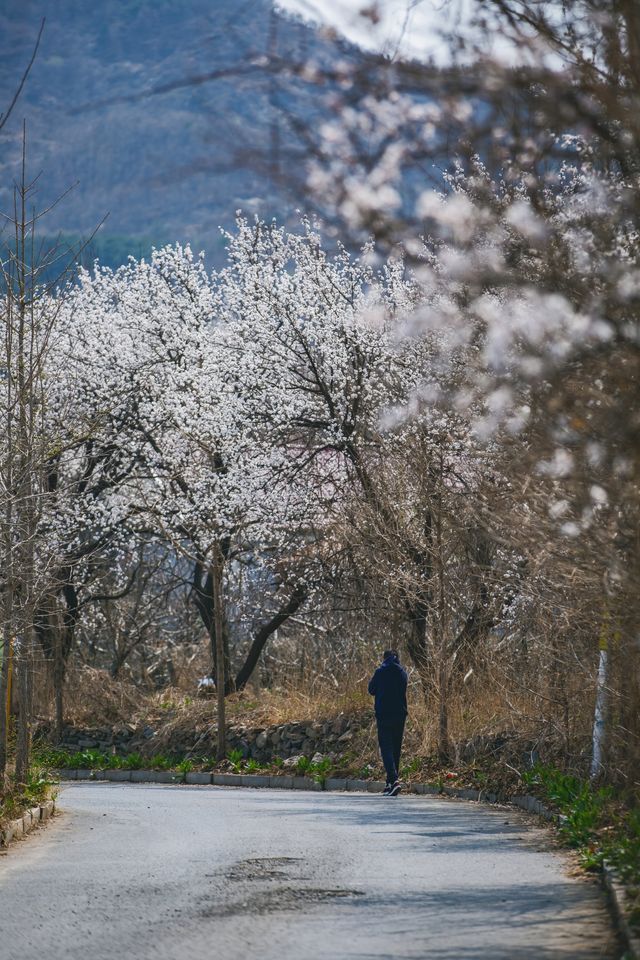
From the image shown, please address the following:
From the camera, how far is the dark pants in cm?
1805

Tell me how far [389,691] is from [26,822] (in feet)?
20.5

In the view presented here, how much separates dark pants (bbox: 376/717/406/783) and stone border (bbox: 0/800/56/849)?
490cm

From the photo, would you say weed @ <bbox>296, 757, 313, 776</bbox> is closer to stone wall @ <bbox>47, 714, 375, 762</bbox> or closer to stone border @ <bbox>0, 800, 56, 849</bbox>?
stone wall @ <bbox>47, 714, 375, 762</bbox>

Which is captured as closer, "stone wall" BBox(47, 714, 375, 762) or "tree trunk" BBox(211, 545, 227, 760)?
"stone wall" BBox(47, 714, 375, 762)

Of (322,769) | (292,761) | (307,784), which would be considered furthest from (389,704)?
(292,761)

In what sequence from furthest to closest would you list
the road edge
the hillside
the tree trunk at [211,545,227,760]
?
1. the tree trunk at [211,545,227,760]
2. the road edge
3. the hillside

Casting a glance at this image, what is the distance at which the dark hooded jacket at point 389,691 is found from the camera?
1811cm

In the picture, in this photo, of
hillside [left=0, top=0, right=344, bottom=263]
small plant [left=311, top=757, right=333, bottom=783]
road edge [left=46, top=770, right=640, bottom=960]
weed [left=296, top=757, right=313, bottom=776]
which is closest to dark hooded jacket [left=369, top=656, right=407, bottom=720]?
road edge [left=46, top=770, right=640, bottom=960]

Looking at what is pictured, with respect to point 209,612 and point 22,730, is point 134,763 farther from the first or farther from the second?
point 22,730

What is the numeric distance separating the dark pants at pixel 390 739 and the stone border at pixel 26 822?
16.1ft

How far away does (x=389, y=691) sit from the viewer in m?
18.1

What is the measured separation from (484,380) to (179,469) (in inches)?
879

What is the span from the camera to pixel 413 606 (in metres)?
22.3

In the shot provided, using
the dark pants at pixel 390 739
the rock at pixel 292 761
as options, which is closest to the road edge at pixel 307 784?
the rock at pixel 292 761
